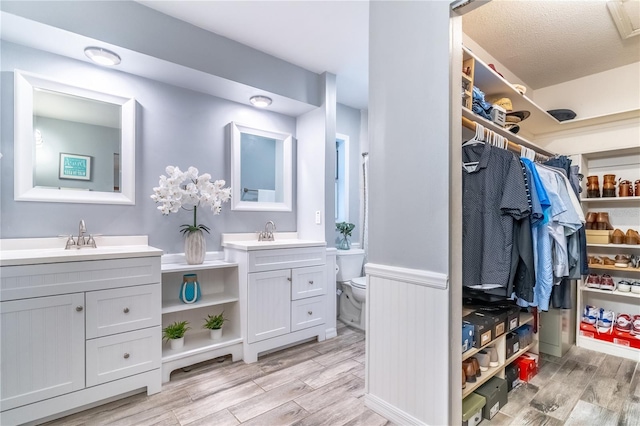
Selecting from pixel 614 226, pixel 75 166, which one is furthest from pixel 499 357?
pixel 75 166

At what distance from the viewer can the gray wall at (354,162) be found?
3752mm

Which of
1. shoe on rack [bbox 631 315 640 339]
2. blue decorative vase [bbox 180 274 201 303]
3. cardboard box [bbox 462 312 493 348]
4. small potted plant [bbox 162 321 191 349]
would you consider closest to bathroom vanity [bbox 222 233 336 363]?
blue decorative vase [bbox 180 274 201 303]

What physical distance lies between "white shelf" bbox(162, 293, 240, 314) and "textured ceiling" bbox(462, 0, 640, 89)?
8.88 ft

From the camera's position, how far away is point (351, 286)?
10.0 feet

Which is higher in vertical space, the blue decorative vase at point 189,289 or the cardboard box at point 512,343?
the blue decorative vase at point 189,289

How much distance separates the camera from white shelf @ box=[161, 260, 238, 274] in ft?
6.99

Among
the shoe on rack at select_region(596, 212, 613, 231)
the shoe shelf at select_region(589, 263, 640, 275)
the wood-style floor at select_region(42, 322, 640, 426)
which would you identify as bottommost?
the wood-style floor at select_region(42, 322, 640, 426)

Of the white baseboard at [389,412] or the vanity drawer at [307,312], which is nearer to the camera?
the white baseboard at [389,412]

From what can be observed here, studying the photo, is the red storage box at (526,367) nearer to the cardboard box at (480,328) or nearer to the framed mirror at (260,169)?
the cardboard box at (480,328)

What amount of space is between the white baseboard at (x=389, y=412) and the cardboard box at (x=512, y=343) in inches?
33.0

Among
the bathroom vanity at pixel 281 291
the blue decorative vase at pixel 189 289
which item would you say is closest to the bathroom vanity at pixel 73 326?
the blue decorative vase at pixel 189 289

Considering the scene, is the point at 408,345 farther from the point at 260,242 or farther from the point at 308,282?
the point at 260,242

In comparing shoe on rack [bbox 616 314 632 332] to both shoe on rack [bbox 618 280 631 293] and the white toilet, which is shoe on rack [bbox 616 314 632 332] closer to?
shoe on rack [bbox 618 280 631 293]

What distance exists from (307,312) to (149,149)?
73.0 inches
